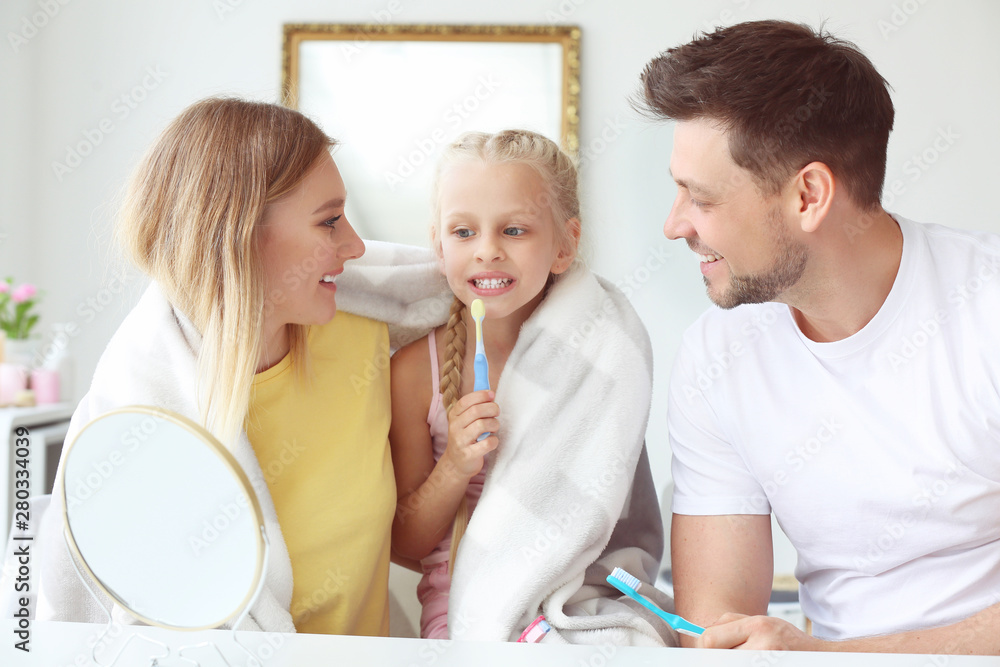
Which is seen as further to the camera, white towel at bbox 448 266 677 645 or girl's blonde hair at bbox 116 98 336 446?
white towel at bbox 448 266 677 645

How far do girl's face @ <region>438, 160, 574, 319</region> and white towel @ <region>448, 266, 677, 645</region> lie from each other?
0.05 m

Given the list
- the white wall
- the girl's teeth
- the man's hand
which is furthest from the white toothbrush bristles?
the white wall

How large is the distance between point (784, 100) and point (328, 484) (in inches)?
28.2

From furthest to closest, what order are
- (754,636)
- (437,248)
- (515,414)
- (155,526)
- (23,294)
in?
(23,294) → (437,248) → (515,414) → (754,636) → (155,526)

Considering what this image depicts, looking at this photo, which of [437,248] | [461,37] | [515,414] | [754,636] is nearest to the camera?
[754,636]

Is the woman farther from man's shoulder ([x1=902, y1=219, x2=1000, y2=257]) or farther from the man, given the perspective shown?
man's shoulder ([x1=902, y1=219, x2=1000, y2=257])

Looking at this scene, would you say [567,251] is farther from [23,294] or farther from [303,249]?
Result: [23,294]

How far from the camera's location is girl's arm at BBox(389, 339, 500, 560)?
36.9 inches

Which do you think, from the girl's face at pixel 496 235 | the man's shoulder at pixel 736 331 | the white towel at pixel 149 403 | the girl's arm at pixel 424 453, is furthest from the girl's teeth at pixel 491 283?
the white towel at pixel 149 403

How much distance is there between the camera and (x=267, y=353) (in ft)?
3.12

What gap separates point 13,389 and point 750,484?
1987mm

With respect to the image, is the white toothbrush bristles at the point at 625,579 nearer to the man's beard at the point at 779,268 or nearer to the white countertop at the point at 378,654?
the white countertop at the point at 378,654

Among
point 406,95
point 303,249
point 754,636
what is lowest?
point 754,636

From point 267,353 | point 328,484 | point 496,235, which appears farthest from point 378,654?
point 496,235
